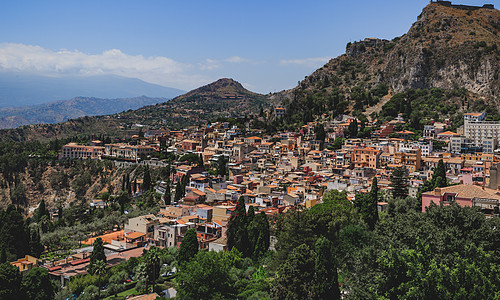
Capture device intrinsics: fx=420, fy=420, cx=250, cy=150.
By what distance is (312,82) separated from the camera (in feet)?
316

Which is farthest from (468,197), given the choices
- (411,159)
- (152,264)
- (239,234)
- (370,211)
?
(411,159)

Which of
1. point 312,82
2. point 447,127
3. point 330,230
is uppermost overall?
point 312,82

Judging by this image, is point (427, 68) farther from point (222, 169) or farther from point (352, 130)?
point (222, 169)

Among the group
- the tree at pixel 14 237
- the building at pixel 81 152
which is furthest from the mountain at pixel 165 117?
the tree at pixel 14 237

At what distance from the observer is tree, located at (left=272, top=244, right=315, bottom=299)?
18.8 m

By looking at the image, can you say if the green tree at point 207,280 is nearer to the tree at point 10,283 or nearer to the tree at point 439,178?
the tree at point 10,283

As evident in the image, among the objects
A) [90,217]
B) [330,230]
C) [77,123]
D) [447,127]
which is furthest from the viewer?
[77,123]

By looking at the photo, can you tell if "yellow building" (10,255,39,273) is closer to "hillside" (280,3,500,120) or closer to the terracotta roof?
the terracotta roof

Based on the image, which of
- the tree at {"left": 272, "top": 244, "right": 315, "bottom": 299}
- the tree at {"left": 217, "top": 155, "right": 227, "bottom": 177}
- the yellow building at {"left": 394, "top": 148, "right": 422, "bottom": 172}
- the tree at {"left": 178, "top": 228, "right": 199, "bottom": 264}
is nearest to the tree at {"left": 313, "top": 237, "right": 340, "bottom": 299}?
the tree at {"left": 272, "top": 244, "right": 315, "bottom": 299}

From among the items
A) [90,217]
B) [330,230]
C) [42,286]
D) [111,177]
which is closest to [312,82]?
[111,177]

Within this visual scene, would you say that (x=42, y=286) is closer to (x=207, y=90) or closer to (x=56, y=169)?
(x=56, y=169)

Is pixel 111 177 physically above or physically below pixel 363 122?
below

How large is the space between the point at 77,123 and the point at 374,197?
9565 centimetres

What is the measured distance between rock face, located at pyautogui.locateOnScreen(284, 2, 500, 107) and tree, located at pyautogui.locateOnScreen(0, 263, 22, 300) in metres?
67.9
